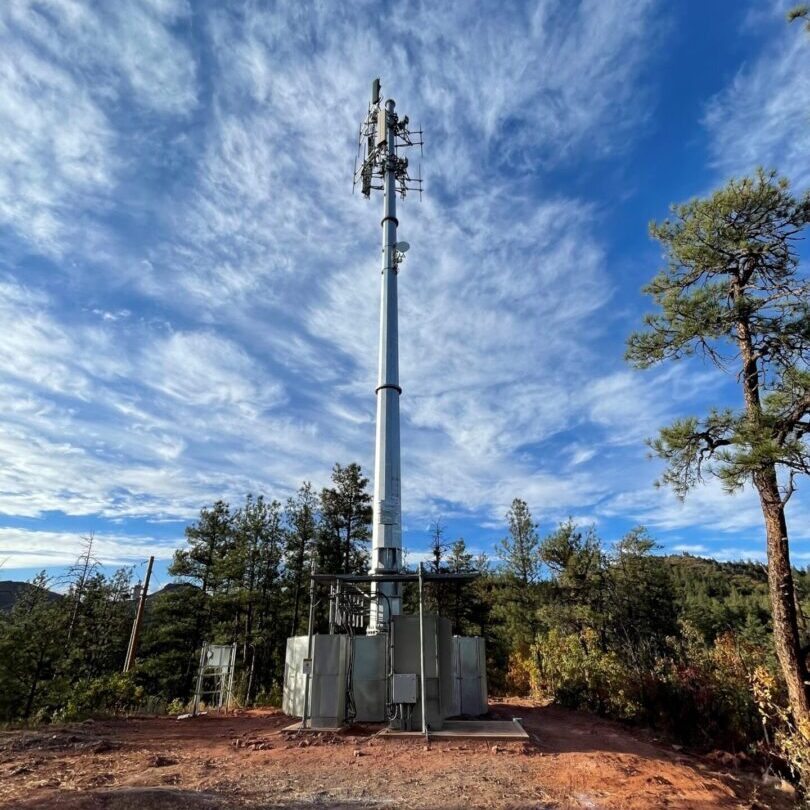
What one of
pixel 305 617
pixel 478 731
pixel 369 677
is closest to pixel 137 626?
pixel 305 617

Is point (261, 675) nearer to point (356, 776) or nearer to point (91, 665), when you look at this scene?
point (91, 665)

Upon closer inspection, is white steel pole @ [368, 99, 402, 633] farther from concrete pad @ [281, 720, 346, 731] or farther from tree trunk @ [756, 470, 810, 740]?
tree trunk @ [756, 470, 810, 740]

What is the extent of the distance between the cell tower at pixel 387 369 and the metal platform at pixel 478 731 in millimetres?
2641

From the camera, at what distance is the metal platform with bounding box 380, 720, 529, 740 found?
379 inches

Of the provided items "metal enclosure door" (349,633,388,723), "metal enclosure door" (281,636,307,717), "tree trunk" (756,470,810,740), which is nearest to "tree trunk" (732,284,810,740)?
"tree trunk" (756,470,810,740)

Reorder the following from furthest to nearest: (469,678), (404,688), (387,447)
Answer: (387,447) → (469,678) → (404,688)

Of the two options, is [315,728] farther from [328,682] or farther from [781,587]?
[781,587]

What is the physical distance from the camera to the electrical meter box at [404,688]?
10.4m

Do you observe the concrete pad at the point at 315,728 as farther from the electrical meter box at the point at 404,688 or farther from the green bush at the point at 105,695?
the green bush at the point at 105,695

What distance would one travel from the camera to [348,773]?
25.0ft

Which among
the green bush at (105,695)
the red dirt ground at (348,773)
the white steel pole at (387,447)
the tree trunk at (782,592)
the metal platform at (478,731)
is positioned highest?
the white steel pole at (387,447)

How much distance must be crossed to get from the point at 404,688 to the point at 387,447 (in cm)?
639

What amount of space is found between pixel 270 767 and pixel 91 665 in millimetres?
33126

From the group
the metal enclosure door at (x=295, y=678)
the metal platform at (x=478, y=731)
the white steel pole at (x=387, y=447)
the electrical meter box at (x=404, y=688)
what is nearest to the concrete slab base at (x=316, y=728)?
the metal platform at (x=478, y=731)
